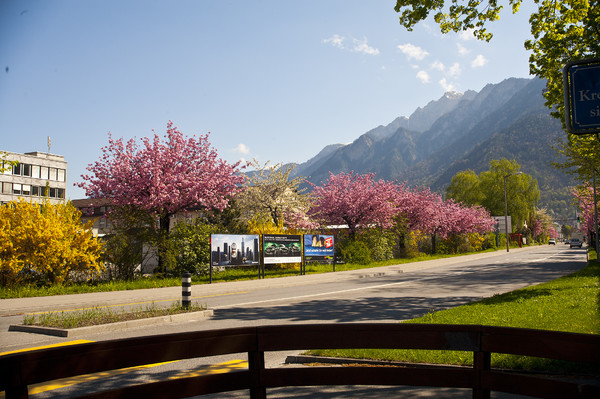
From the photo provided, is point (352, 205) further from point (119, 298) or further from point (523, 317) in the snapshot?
point (523, 317)

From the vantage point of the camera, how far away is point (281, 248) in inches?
1053

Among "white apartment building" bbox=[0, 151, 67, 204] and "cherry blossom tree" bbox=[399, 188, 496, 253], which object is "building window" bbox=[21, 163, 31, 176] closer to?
"white apartment building" bbox=[0, 151, 67, 204]

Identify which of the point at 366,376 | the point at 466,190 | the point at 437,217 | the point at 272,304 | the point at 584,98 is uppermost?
the point at 466,190

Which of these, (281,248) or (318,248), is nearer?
(281,248)

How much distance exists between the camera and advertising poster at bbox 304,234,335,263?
92.9 feet

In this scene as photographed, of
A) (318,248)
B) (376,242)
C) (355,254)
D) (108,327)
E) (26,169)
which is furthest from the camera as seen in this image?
(26,169)

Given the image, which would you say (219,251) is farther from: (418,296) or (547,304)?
(547,304)

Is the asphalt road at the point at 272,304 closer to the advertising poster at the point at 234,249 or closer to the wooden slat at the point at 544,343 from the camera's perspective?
the advertising poster at the point at 234,249

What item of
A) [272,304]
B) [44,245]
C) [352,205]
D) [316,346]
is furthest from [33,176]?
[316,346]

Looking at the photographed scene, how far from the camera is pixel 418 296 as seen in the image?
1634cm

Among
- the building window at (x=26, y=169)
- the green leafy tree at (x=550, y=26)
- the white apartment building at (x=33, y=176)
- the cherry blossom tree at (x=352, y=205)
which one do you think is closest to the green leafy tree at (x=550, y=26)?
the green leafy tree at (x=550, y=26)

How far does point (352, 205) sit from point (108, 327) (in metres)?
27.6

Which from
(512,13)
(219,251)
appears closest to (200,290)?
(219,251)

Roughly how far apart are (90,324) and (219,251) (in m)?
12.6
